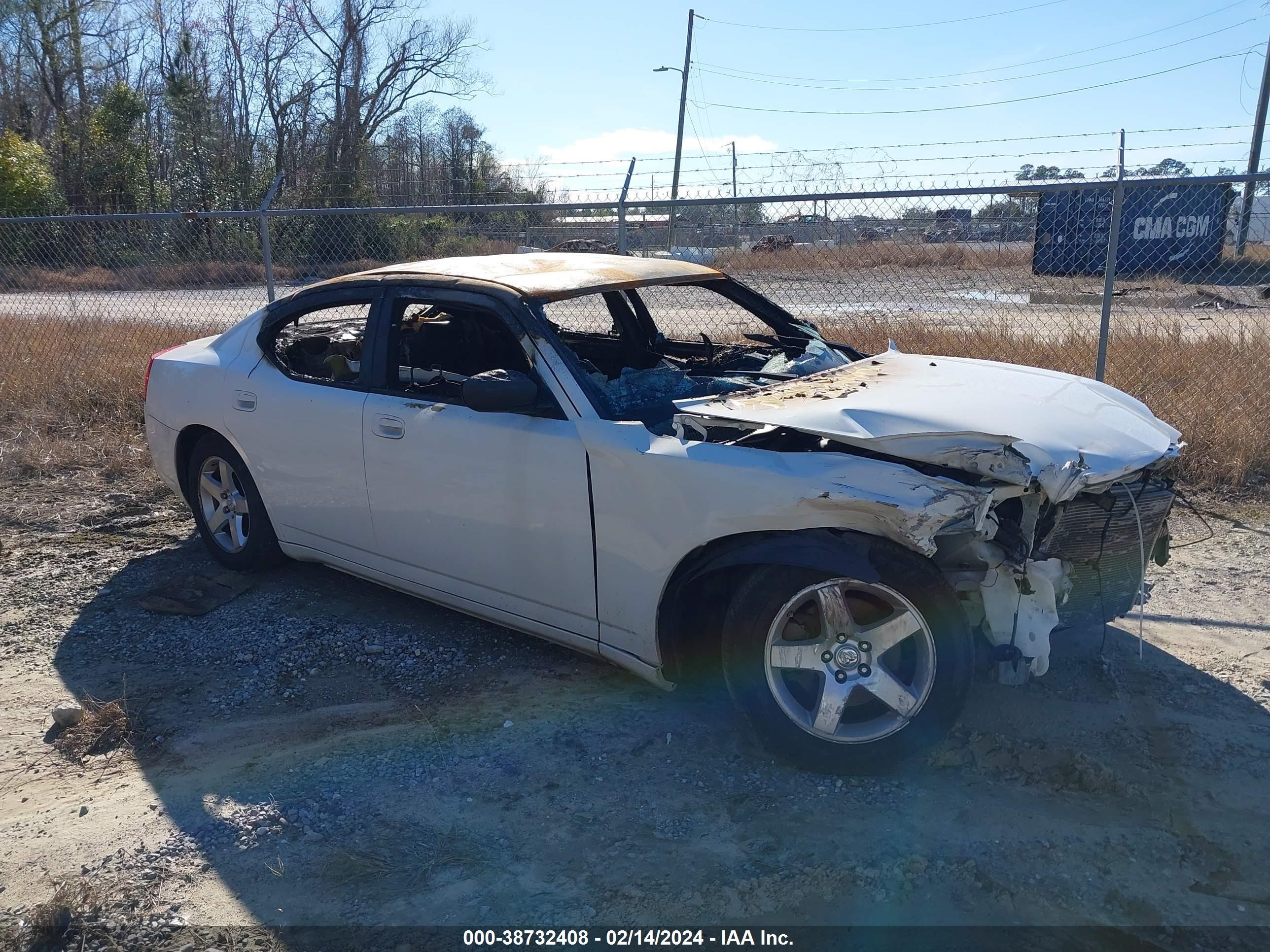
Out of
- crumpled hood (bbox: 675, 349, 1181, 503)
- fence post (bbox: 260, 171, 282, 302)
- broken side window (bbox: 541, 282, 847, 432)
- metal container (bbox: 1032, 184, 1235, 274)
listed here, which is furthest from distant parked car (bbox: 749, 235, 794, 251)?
fence post (bbox: 260, 171, 282, 302)

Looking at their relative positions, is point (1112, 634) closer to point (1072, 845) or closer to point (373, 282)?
point (1072, 845)

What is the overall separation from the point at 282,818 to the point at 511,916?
913 mm

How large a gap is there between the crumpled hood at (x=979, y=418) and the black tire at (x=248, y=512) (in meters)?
2.42

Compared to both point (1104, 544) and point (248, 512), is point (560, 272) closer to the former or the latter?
point (248, 512)

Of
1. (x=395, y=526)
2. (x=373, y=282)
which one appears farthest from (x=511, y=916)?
(x=373, y=282)

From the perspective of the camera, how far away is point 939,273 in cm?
746

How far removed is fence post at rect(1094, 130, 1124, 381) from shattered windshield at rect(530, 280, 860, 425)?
2102mm

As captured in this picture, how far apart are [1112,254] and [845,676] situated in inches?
159

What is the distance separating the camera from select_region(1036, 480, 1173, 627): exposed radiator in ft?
10.9

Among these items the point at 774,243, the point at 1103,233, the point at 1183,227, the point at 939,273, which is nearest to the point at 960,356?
the point at 939,273

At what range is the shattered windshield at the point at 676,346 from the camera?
4.05 metres

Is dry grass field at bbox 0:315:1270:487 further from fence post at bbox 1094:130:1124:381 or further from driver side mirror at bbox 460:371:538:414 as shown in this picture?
driver side mirror at bbox 460:371:538:414

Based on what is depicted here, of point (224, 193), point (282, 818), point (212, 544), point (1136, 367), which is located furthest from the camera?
point (224, 193)

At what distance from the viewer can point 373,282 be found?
4.50m
